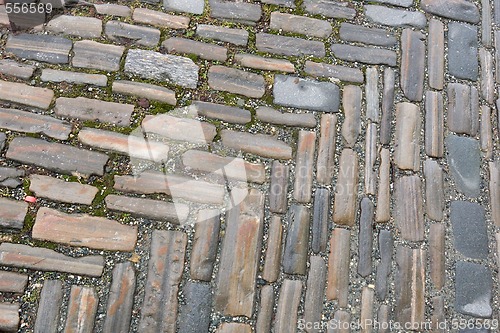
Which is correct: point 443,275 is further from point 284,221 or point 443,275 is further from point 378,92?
point 378,92

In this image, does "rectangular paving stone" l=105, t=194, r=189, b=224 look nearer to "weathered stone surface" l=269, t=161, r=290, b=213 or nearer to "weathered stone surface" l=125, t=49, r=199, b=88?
"weathered stone surface" l=269, t=161, r=290, b=213

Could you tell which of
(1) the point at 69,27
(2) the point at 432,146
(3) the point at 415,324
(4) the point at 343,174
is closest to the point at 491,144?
(2) the point at 432,146

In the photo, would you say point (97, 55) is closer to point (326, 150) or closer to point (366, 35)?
point (326, 150)

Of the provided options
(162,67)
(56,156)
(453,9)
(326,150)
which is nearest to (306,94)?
(326,150)

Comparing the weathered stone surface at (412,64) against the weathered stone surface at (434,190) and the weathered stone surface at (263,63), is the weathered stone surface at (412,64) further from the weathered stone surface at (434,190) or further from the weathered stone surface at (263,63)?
the weathered stone surface at (263,63)

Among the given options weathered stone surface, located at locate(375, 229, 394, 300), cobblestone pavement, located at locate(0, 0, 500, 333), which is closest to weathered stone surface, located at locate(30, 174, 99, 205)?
cobblestone pavement, located at locate(0, 0, 500, 333)

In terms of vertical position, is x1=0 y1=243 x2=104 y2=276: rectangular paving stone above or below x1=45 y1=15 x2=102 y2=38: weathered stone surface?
below
